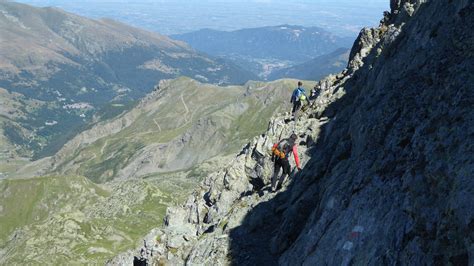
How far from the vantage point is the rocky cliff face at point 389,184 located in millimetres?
18703

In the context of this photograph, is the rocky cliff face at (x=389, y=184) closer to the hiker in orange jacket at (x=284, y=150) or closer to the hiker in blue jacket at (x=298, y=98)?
the hiker in orange jacket at (x=284, y=150)

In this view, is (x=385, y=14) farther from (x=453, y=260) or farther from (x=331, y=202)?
(x=453, y=260)

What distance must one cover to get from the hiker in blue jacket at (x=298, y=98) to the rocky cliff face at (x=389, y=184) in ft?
23.5

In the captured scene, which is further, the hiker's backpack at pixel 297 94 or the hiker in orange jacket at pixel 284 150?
the hiker's backpack at pixel 297 94

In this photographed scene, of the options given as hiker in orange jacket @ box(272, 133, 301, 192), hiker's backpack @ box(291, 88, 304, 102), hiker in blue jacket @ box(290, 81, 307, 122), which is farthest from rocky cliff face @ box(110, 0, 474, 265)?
hiker's backpack @ box(291, 88, 304, 102)

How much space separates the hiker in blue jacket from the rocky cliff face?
23.5 ft

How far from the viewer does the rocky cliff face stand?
18.7 metres

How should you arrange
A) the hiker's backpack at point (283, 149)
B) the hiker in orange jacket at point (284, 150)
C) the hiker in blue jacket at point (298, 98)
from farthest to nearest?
the hiker in blue jacket at point (298, 98) → the hiker's backpack at point (283, 149) → the hiker in orange jacket at point (284, 150)

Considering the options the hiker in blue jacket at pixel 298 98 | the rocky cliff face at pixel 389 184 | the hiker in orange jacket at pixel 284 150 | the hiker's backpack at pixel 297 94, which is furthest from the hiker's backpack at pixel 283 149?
the hiker's backpack at pixel 297 94

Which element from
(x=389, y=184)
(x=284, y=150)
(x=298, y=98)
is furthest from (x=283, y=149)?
(x=298, y=98)

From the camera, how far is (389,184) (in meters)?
23.3

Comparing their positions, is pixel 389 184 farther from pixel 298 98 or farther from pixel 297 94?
pixel 298 98

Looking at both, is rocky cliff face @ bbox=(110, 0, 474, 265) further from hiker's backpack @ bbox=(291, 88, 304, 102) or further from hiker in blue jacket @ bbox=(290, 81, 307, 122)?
hiker's backpack @ bbox=(291, 88, 304, 102)

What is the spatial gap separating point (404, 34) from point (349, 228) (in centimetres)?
2062
